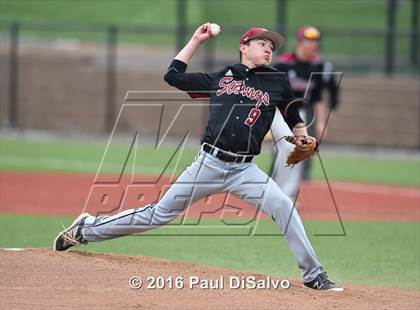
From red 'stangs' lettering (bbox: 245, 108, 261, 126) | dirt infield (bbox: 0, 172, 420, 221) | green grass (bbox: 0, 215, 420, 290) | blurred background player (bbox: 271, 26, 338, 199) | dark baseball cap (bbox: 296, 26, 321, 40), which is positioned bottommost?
dirt infield (bbox: 0, 172, 420, 221)

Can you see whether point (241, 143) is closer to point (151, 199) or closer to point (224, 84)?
point (224, 84)

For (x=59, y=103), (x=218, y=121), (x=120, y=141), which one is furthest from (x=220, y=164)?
(x=59, y=103)

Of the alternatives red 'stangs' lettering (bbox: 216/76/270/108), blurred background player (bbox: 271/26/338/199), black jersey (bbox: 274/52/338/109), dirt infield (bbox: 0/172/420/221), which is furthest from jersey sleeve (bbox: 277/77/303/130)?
black jersey (bbox: 274/52/338/109)

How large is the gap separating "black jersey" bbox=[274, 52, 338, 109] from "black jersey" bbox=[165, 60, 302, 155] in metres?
6.73

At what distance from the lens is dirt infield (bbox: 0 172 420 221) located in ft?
45.6

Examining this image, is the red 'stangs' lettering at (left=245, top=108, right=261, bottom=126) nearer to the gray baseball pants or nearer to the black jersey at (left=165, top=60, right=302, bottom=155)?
the black jersey at (left=165, top=60, right=302, bottom=155)

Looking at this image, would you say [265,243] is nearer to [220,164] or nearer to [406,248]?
[406,248]

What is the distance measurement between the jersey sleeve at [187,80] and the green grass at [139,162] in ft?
32.7

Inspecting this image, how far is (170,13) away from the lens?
35625 millimetres

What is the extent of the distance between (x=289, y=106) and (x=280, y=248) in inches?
141

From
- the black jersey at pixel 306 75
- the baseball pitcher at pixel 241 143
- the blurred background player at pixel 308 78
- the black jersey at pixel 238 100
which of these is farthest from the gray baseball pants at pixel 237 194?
the black jersey at pixel 306 75

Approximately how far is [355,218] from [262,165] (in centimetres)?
560

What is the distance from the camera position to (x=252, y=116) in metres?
7.86

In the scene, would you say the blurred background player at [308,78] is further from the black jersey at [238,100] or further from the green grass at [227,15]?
the green grass at [227,15]
